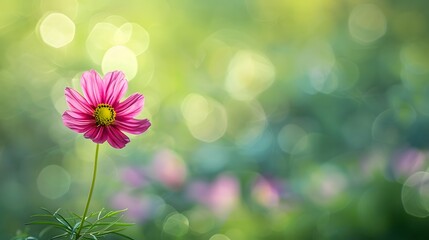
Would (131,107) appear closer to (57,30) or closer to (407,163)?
(407,163)

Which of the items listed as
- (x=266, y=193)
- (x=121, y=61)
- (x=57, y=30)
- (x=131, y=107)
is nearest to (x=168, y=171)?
(x=266, y=193)

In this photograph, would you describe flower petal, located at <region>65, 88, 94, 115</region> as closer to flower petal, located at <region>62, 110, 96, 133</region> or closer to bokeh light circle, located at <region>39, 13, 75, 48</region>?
flower petal, located at <region>62, 110, 96, 133</region>

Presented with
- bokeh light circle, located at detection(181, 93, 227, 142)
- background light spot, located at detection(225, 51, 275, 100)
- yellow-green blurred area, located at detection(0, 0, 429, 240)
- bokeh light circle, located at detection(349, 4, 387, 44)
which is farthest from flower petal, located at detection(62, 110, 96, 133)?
bokeh light circle, located at detection(349, 4, 387, 44)

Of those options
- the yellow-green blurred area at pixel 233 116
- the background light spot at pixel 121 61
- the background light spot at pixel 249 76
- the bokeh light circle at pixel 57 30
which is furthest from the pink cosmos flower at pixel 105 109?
the bokeh light circle at pixel 57 30

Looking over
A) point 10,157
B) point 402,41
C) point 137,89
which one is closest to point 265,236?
point 10,157

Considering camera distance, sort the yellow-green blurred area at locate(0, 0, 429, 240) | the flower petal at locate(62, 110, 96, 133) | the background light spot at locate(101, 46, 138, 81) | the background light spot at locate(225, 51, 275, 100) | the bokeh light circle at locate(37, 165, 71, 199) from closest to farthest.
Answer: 1. the flower petal at locate(62, 110, 96, 133)
2. the yellow-green blurred area at locate(0, 0, 429, 240)
3. the bokeh light circle at locate(37, 165, 71, 199)
4. the background light spot at locate(225, 51, 275, 100)
5. the background light spot at locate(101, 46, 138, 81)

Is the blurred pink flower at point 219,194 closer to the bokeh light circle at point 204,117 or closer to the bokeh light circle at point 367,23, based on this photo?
the bokeh light circle at point 204,117
